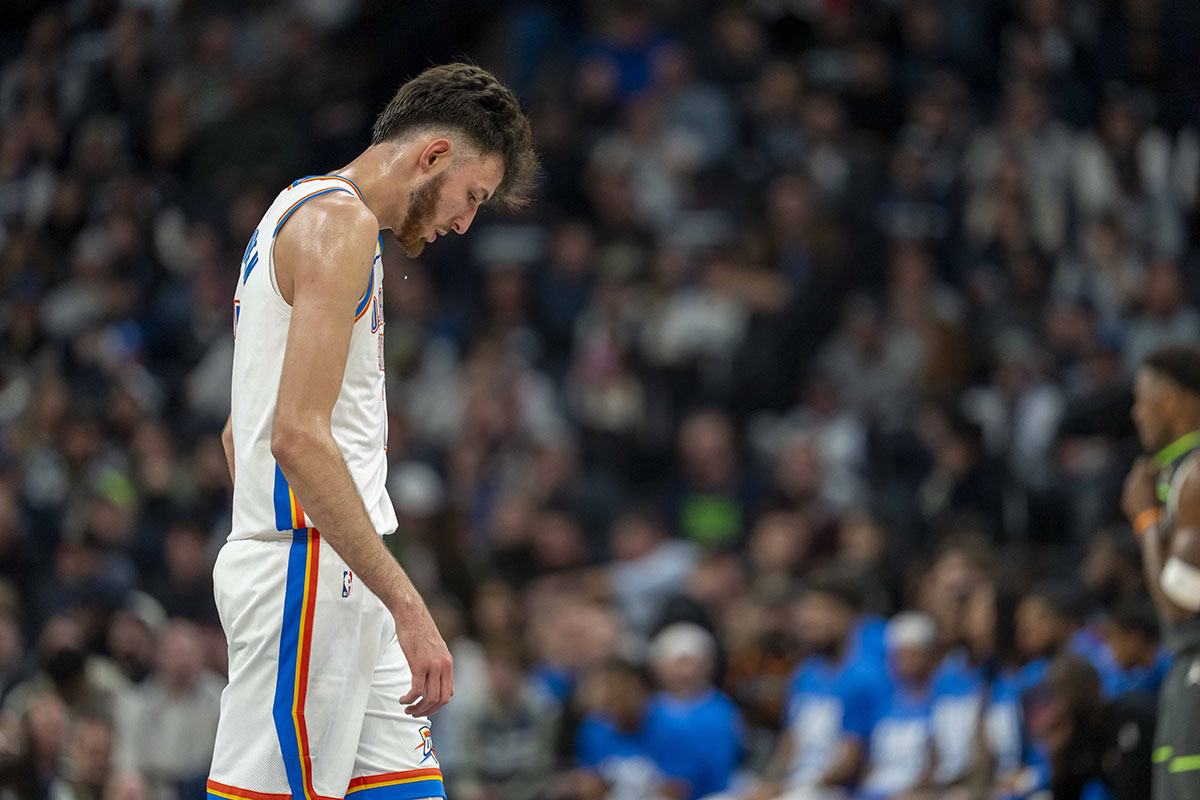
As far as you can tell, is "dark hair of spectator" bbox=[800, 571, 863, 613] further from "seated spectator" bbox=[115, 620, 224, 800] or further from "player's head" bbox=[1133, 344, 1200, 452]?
"seated spectator" bbox=[115, 620, 224, 800]

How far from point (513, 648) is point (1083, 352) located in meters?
4.55

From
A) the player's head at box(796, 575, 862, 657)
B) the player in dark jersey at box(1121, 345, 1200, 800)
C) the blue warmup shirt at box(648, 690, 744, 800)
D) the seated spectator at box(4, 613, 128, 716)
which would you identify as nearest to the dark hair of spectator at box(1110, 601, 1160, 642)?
the player in dark jersey at box(1121, 345, 1200, 800)

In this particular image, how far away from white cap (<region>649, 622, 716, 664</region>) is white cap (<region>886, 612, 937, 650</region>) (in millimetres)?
1114

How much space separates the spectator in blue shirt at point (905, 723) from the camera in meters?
8.23

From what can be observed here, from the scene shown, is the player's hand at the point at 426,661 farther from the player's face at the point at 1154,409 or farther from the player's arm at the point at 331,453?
the player's face at the point at 1154,409

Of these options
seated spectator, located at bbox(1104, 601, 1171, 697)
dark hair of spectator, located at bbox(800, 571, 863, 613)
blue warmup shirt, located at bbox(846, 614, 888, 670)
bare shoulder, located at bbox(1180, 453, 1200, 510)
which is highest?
dark hair of spectator, located at bbox(800, 571, 863, 613)

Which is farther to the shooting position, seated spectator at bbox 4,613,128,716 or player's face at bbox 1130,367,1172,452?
seated spectator at bbox 4,613,128,716

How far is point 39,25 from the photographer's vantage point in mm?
16562

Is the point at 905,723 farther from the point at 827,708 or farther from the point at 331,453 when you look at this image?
the point at 331,453

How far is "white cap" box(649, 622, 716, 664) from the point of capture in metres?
8.91

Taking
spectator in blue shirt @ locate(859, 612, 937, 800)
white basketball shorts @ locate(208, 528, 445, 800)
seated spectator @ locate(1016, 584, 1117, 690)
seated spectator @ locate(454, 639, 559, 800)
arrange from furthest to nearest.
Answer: seated spectator @ locate(454, 639, 559, 800) < spectator in blue shirt @ locate(859, 612, 937, 800) < seated spectator @ locate(1016, 584, 1117, 690) < white basketball shorts @ locate(208, 528, 445, 800)

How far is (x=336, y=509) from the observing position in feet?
10.8

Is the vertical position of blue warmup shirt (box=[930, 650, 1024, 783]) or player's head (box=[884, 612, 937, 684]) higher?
player's head (box=[884, 612, 937, 684])

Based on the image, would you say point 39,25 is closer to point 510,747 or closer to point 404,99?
point 510,747
